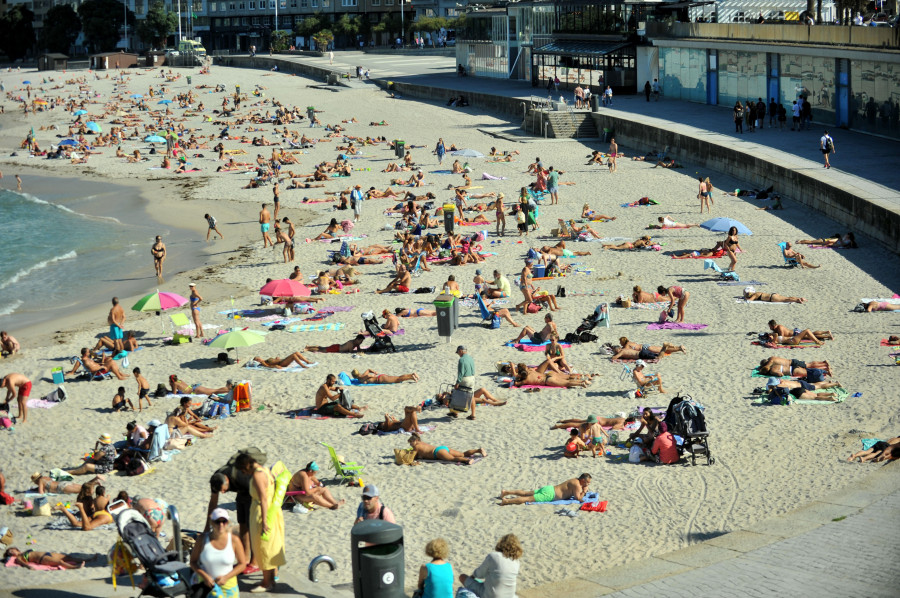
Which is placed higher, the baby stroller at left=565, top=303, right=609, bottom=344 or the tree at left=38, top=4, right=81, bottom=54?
the tree at left=38, top=4, right=81, bottom=54

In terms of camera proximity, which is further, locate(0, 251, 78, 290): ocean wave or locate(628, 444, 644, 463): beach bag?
locate(0, 251, 78, 290): ocean wave

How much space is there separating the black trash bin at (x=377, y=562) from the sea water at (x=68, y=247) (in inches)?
666

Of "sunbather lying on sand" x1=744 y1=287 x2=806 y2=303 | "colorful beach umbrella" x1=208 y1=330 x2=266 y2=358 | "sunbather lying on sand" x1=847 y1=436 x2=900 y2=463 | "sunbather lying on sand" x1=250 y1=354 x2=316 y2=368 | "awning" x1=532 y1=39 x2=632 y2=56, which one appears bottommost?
"sunbather lying on sand" x1=847 y1=436 x2=900 y2=463

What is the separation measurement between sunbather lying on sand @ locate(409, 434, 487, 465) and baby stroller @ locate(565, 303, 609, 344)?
5.17 m

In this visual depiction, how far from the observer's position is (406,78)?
230 ft

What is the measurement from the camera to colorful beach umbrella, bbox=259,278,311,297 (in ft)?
69.3

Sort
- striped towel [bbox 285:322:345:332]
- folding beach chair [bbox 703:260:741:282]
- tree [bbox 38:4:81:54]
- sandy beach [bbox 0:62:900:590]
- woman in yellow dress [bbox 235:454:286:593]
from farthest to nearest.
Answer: tree [bbox 38:4:81:54]
folding beach chair [bbox 703:260:741:282]
striped towel [bbox 285:322:345:332]
sandy beach [bbox 0:62:900:590]
woman in yellow dress [bbox 235:454:286:593]

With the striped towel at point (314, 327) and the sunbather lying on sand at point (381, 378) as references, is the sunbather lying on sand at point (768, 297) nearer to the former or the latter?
the sunbather lying on sand at point (381, 378)

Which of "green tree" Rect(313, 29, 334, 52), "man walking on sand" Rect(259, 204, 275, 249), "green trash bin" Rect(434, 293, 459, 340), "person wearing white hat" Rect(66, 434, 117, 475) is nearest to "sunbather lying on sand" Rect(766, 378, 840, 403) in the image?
"green trash bin" Rect(434, 293, 459, 340)

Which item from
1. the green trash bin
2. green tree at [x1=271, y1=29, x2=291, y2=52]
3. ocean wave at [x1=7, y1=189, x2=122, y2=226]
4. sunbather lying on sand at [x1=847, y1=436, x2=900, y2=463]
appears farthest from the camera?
green tree at [x1=271, y1=29, x2=291, y2=52]

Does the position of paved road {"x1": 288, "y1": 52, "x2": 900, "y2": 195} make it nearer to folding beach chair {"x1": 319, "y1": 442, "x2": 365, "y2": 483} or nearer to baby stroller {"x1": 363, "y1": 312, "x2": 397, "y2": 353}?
baby stroller {"x1": 363, "y1": 312, "x2": 397, "y2": 353}

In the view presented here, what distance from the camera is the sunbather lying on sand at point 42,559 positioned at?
11.0 metres

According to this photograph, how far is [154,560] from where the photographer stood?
915 cm

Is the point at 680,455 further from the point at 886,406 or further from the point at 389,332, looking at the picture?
the point at 389,332
